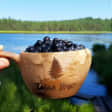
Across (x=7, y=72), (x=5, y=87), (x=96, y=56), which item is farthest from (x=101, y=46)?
(x=5, y=87)

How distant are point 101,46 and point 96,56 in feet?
4.93

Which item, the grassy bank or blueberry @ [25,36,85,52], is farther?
the grassy bank

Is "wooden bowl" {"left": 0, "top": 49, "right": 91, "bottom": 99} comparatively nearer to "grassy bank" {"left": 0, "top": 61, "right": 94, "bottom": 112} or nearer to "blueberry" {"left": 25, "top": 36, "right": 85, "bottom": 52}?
"blueberry" {"left": 25, "top": 36, "right": 85, "bottom": 52}

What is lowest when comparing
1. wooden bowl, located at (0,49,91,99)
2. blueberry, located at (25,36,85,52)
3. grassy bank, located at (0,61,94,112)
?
grassy bank, located at (0,61,94,112)

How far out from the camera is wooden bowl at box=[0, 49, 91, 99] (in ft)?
3.08

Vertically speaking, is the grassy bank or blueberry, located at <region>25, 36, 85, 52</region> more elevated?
blueberry, located at <region>25, 36, 85, 52</region>

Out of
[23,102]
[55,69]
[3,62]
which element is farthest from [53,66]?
[23,102]

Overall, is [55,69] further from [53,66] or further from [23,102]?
[23,102]

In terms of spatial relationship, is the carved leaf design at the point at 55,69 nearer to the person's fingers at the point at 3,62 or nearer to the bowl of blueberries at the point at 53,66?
the bowl of blueberries at the point at 53,66

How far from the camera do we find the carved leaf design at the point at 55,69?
3.07ft

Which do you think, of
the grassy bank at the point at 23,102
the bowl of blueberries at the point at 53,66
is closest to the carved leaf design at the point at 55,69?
the bowl of blueberries at the point at 53,66

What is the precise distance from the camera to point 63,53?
94cm

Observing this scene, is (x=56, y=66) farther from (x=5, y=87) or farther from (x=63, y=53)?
(x=5, y=87)

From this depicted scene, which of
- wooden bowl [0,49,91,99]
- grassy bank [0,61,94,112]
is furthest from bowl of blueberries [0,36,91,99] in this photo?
grassy bank [0,61,94,112]
